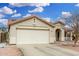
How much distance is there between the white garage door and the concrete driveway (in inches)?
6.6

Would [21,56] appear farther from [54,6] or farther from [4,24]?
[54,6]

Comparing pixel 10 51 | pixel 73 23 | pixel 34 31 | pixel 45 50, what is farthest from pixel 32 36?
pixel 73 23

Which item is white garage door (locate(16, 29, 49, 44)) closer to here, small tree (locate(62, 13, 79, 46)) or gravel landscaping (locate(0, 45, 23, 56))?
gravel landscaping (locate(0, 45, 23, 56))

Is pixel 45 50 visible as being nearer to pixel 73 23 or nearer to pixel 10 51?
pixel 10 51

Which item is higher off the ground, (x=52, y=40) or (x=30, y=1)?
(x=30, y=1)

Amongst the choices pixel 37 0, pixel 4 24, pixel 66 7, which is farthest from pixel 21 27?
pixel 66 7

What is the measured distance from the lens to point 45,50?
7137 millimetres

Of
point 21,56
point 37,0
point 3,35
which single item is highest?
point 37,0

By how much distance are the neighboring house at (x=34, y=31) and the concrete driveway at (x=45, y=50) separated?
0.17 meters

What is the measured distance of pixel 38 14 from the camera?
7.04 metres

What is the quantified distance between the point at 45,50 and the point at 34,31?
2.40 feet

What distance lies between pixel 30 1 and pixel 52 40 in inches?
56.9

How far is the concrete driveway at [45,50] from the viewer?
22.7ft

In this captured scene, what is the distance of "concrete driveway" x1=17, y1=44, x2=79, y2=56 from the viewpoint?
6.92 metres
